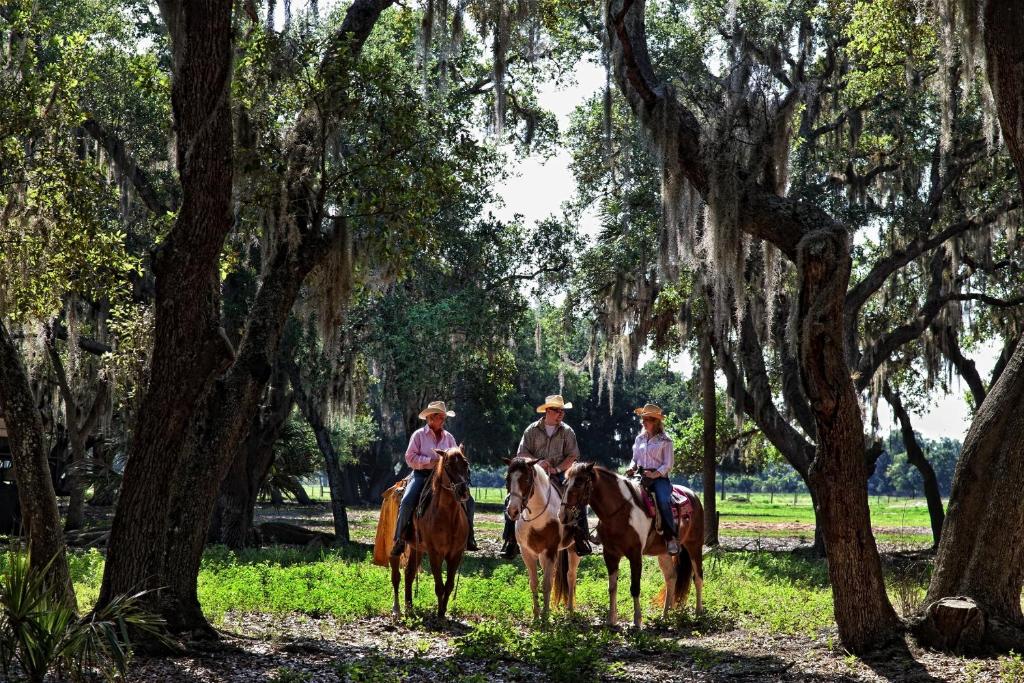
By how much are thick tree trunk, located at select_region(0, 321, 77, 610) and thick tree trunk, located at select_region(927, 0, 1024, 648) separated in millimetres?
7489

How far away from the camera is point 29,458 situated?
9867 mm

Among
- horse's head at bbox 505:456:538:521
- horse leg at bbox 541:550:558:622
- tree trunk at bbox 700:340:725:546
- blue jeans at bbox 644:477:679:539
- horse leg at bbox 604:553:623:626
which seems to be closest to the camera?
horse's head at bbox 505:456:538:521

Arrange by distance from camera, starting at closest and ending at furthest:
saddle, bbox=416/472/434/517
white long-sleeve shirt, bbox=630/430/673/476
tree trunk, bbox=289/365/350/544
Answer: saddle, bbox=416/472/434/517
white long-sleeve shirt, bbox=630/430/673/476
tree trunk, bbox=289/365/350/544

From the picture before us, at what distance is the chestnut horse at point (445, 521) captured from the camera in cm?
1216

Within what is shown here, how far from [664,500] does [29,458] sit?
21.5 feet

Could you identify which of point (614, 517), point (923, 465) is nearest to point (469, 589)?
point (614, 517)

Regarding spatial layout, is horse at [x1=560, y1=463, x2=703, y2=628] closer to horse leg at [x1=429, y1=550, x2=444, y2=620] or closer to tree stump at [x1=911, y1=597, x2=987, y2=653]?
horse leg at [x1=429, y1=550, x2=444, y2=620]

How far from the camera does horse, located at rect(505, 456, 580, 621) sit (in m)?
11.8

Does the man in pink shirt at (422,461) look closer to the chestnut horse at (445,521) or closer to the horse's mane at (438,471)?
the chestnut horse at (445,521)

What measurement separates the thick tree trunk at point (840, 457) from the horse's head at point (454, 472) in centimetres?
388

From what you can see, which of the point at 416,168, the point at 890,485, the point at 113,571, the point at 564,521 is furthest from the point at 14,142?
the point at 890,485

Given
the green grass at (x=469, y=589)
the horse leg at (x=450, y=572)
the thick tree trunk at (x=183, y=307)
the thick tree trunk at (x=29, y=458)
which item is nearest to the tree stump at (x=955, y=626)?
the green grass at (x=469, y=589)

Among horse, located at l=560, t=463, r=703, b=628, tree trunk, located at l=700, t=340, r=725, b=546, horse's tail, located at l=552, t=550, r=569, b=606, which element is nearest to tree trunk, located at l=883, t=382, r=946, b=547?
tree trunk, located at l=700, t=340, r=725, b=546

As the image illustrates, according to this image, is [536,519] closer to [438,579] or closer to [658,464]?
[438,579]
